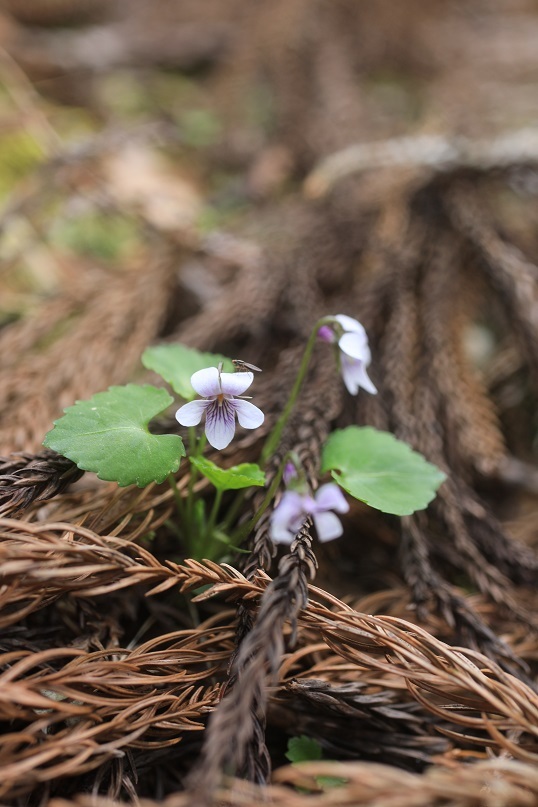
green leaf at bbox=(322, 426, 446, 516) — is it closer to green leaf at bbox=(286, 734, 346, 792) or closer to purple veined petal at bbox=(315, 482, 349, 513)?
purple veined petal at bbox=(315, 482, 349, 513)

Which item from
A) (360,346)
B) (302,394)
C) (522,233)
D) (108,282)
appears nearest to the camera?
(360,346)

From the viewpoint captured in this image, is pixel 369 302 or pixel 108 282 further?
pixel 108 282

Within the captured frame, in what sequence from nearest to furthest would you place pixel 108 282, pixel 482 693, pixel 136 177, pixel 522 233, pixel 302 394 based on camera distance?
pixel 482 693, pixel 302 394, pixel 108 282, pixel 522 233, pixel 136 177

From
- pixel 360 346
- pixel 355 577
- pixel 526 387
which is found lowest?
pixel 355 577

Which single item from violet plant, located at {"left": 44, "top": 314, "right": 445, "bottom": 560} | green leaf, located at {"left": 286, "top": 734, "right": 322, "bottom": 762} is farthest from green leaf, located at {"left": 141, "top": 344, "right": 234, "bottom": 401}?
green leaf, located at {"left": 286, "top": 734, "right": 322, "bottom": 762}

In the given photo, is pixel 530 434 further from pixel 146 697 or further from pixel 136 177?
pixel 136 177

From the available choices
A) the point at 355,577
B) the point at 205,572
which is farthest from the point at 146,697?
the point at 355,577

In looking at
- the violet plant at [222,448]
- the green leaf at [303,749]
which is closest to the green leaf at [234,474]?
the violet plant at [222,448]
